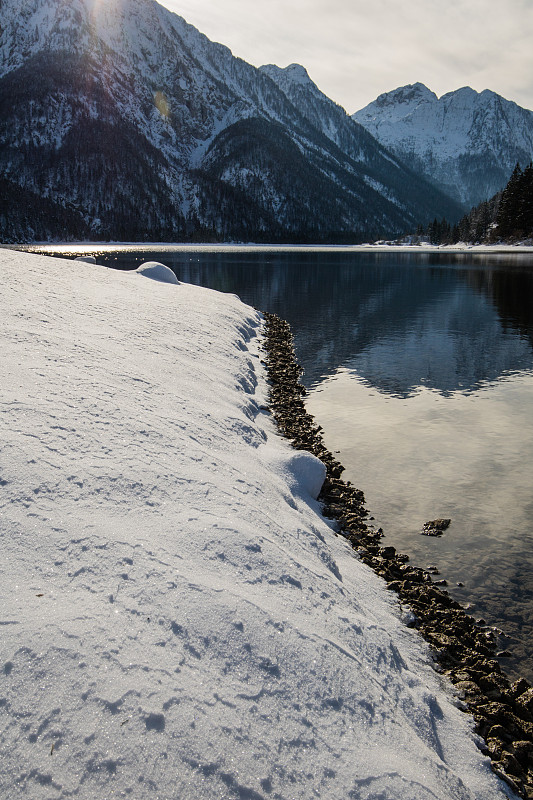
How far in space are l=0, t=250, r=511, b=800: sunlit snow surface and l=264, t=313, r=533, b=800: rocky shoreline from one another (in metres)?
0.24

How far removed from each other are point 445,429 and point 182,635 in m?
11.6

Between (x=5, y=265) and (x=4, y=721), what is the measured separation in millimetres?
19485

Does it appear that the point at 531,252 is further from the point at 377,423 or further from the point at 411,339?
the point at 377,423

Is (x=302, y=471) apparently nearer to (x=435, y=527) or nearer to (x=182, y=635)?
(x=435, y=527)

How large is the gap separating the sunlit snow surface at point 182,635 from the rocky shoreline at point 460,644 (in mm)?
238

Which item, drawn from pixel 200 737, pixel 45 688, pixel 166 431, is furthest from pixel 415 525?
pixel 45 688

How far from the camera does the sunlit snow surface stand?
3.27 m

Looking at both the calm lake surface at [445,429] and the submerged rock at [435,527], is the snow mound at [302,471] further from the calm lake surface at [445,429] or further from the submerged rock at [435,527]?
the submerged rock at [435,527]

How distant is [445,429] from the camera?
45.6 ft

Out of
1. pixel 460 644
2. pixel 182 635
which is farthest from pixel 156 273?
pixel 182 635

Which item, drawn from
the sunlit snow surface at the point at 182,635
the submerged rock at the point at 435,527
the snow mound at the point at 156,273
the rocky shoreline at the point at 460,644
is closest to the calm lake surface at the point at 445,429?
the submerged rock at the point at 435,527

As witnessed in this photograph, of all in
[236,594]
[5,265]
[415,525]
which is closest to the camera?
[236,594]

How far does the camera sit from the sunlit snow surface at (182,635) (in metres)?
3.27

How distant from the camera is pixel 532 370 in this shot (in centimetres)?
2077
